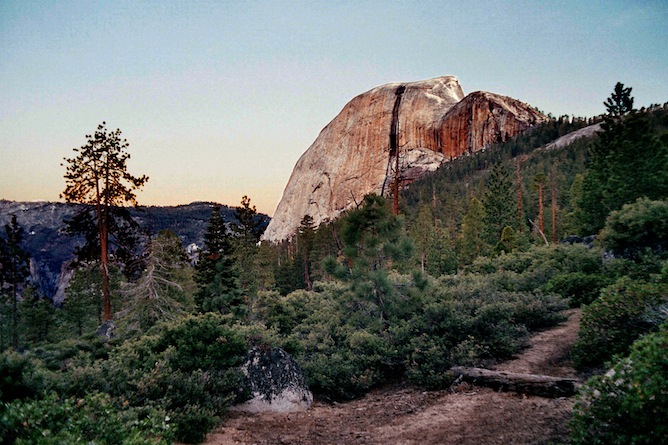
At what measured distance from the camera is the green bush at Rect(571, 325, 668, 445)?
3832 mm

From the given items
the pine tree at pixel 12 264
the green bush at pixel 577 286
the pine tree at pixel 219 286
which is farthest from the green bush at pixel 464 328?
the pine tree at pixel 12 264

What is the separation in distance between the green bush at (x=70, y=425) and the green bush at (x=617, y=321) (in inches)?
297

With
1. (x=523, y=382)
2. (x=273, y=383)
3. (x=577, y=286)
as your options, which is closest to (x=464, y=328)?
(x=523, y=382)

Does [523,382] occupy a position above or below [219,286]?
below

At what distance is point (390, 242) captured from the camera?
11.7 m

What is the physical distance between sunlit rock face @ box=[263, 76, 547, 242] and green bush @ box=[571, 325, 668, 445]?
11025 centimetres

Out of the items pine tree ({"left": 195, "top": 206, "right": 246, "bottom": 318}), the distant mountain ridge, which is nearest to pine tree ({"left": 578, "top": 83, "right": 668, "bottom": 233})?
pine tree ({"left": 195, "top": 206, "right": 246, "bottom": 318})

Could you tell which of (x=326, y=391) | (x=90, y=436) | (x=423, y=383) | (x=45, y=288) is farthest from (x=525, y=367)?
(x=45, y=288)

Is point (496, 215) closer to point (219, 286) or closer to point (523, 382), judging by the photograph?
point (219, 286)

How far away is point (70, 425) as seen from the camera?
4035 mm

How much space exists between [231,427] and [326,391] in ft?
9.51

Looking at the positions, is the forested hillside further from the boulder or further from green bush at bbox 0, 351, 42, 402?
the boulder

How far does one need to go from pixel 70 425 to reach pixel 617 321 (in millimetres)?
8631

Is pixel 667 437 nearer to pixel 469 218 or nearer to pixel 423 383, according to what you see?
pixel 423 383
